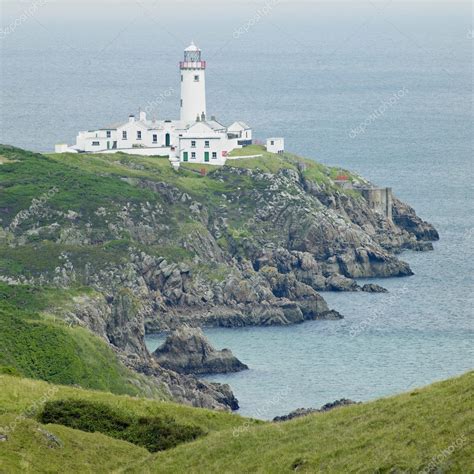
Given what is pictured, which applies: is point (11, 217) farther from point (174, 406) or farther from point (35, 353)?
point (174, 406)

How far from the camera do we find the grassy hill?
36.4m

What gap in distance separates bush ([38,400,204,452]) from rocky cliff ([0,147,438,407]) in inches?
1739

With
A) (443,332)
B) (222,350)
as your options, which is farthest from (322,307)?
(222,350)

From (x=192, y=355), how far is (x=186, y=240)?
80.6 feet

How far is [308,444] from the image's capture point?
40.0m

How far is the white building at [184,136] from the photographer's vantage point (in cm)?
14174

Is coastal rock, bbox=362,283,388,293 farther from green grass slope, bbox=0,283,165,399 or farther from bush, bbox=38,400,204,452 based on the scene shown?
bush, bbox=38,400,204,452

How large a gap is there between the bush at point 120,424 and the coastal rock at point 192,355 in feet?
166

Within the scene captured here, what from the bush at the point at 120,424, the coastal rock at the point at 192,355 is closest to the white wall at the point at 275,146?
the coastal rock at the point at 192,355

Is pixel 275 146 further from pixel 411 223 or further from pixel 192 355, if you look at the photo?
pixel 192 355

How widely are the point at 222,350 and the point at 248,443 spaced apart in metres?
58.6

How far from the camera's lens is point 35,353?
8056 centimetres

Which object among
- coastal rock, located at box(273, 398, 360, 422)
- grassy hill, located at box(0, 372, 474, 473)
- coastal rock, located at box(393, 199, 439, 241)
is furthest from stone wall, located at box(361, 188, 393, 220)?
grassy hill, located at box(0, 372, 474, 473)

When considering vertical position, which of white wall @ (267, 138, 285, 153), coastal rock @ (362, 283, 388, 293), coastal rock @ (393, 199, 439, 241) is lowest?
coastal rock @ (362, 283, 388, 293)
